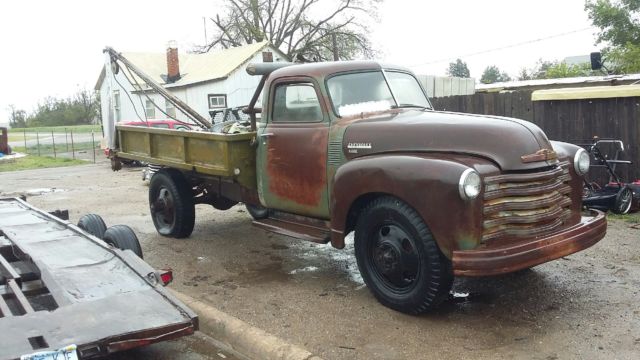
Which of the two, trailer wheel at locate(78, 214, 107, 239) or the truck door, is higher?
the truck door

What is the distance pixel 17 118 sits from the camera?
62438 millimetres

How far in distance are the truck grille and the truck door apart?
5.40ft

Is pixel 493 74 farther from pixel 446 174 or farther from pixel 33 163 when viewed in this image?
pixel 446 174

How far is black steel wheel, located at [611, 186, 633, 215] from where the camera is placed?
761 cm

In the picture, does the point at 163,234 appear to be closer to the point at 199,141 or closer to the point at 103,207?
the point at 199,141

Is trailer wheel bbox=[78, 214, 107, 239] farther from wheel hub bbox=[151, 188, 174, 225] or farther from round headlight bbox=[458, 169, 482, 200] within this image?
round headlight bbox=[458, 169, 482, 200]

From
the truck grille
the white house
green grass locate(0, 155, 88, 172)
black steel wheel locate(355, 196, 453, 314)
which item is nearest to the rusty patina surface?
the truck grille

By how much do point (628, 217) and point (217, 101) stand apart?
18.2 m

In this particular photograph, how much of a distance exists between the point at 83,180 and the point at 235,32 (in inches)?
982

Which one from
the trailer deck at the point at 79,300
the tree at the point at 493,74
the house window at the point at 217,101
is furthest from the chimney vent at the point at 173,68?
the tree at the point at 493,74

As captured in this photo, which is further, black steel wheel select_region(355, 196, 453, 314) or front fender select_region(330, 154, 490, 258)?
black steel wheel select_region(355, 196, 453, 314)

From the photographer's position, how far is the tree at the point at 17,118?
62.3 m

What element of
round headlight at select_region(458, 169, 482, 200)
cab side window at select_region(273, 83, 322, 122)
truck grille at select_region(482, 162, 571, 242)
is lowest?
truck grille at select_region(482, 162, 571, 242)

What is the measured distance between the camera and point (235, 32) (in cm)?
3809
